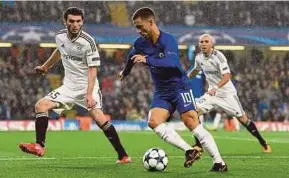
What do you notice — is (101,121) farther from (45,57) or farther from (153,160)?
(45,57)

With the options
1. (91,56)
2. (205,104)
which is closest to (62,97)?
(91,56)

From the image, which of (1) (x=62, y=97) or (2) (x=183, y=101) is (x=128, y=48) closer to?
(1) (x=62, y=97)

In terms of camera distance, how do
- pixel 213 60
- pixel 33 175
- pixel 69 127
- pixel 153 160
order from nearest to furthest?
pixel 33 175, pixel 153 160, pixel 213 60, pixel 69 127

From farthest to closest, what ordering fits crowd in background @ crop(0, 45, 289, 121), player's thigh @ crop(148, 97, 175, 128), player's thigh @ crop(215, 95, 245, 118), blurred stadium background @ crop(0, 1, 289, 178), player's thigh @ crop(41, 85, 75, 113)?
1. crowd in background @ crop(0, 45, 289, 121)
2. blurred stadium background @ crop(0, 1, 289, 178)
3. player's thigh @ crop(215, 95, 245, 118)
4. player's thigh @ crop(41, 85, 75, 113)
5. player's thigh @ crop(148, 97, 175, 128)

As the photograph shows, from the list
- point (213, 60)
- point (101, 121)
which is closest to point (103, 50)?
point (213, 60)

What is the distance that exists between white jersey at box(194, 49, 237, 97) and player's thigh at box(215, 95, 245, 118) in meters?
0.11

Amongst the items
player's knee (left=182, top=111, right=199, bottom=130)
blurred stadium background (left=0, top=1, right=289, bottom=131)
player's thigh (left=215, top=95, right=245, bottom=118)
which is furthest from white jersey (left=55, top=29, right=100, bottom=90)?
blurred stadium background (left=0, top=1, right=289, bottom=131)

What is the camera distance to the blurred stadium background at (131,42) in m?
31.0

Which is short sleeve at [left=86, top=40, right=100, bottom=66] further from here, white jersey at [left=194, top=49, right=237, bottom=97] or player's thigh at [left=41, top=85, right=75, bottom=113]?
white jersey at [left=194, top=49, right=237, bottom=97]

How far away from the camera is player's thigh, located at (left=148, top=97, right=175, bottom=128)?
9445 millimetres

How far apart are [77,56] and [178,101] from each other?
1.84 metres

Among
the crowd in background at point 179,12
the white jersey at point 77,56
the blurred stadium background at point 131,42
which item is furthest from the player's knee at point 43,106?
the crowd in background at point 179,12

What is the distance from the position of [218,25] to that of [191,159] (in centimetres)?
2610

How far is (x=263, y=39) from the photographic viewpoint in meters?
34.6
